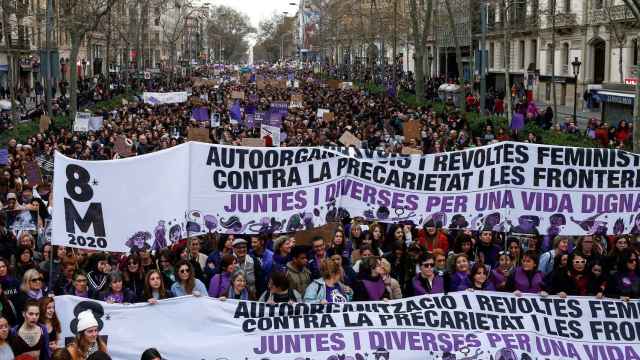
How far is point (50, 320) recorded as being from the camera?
292 inches

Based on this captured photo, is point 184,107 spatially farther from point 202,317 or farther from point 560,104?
point 202,317

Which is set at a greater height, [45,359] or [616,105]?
[616,105]

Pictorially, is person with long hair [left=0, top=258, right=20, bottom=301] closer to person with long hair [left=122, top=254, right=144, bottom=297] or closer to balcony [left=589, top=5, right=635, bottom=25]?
person with long hair [left=122, top=254, right=144, bottom=297]

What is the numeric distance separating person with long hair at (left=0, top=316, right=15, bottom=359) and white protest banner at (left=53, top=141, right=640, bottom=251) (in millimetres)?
2177

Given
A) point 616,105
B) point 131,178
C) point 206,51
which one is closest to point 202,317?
point 131,178

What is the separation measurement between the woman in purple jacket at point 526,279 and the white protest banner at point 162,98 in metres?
29.7

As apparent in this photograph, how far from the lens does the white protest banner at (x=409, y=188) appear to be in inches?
369

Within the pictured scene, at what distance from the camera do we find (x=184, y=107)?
37594 millimetres

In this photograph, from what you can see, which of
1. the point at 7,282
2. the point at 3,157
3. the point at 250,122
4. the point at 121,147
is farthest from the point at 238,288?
the point at 250,122

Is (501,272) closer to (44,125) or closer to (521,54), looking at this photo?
(44,125)

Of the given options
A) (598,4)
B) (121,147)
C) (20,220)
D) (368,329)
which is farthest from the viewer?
(598,4)

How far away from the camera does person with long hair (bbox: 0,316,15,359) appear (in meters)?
6.87

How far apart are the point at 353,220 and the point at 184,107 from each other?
26891 mm

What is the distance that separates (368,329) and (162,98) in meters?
31.9
